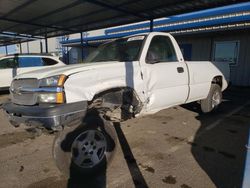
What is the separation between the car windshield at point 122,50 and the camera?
429 centimetres

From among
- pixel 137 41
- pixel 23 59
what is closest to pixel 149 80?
pixel 137 41

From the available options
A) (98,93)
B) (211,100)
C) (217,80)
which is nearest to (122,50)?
(98,93)

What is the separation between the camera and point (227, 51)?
43.5 feet

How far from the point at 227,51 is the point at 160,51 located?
1039 cm

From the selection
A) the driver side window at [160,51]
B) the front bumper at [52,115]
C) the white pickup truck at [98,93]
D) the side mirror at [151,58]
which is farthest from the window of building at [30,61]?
the front bumper at [52,115]

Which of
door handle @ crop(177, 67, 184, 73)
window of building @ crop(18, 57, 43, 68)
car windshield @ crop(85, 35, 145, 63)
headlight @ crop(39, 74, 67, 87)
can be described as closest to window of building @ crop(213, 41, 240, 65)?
door handle @ crop(177, 67, 184, 73)

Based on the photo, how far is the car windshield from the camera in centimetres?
429

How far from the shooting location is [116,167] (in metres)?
3.47

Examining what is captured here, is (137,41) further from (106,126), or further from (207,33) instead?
(207,33)

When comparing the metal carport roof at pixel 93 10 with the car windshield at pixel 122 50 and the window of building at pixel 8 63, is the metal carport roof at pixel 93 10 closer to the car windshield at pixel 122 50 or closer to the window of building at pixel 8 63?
the window of building at pixel 8 63

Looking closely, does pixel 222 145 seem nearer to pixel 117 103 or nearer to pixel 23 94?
pixel 117 103

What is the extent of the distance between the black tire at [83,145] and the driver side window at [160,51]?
163cm

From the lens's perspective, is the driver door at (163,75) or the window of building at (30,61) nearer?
the driver door at (163,75)

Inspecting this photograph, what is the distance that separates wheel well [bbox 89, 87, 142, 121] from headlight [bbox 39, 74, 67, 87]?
0.59 meters
